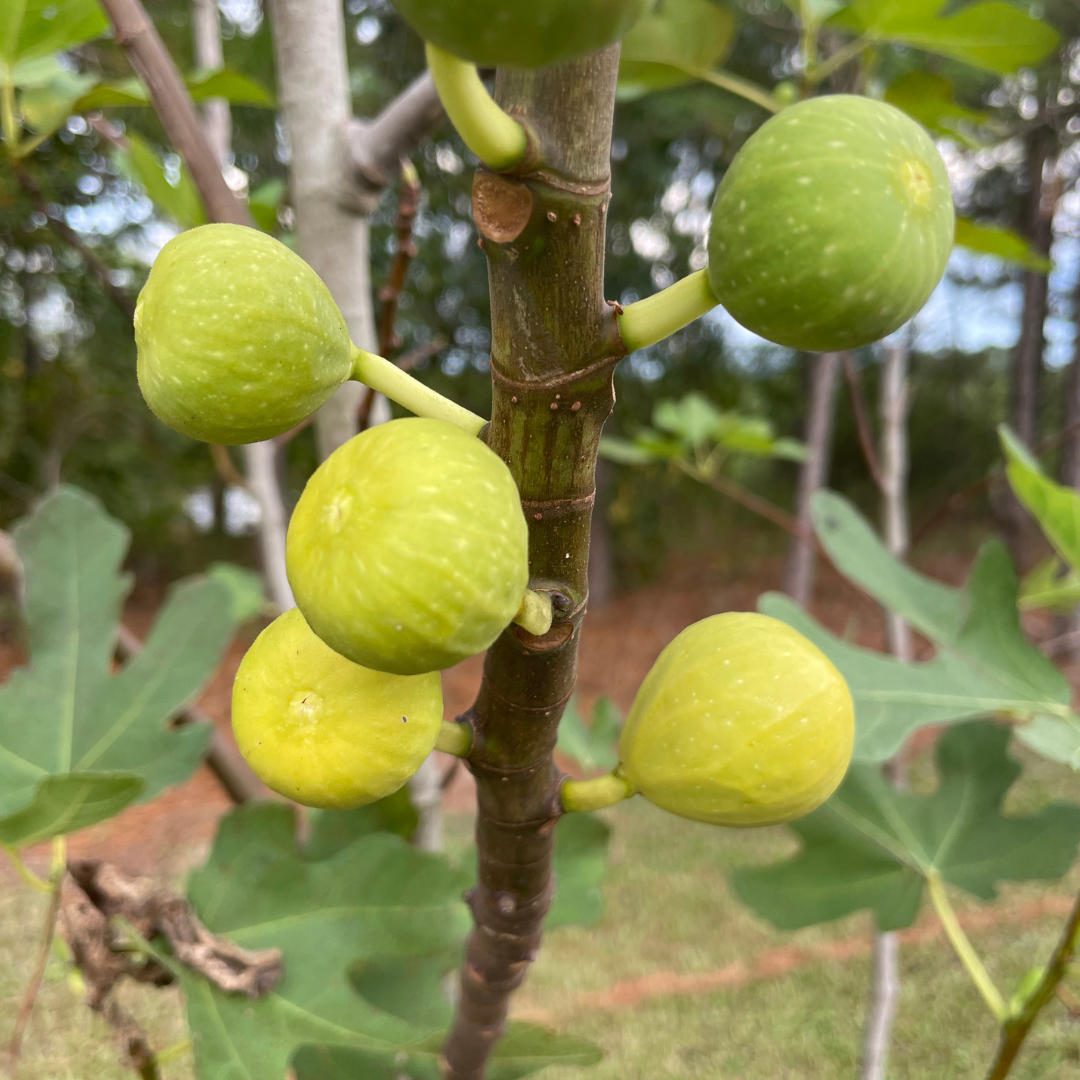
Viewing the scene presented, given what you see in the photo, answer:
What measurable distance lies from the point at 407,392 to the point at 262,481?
1.19 meters

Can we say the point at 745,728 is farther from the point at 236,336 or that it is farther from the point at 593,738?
the point at 593,738

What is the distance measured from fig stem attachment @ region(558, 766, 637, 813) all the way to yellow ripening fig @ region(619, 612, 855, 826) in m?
0.02

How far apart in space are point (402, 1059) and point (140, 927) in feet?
0.90

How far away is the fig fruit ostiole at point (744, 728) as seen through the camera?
41 cm

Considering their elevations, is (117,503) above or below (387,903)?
below

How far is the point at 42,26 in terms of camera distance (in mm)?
1002

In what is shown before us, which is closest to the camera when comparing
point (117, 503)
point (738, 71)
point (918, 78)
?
point (918, 78)

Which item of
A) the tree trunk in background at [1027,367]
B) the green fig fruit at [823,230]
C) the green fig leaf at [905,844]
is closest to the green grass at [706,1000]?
the green fig leaf at [905,844]

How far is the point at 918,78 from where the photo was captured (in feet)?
3.66

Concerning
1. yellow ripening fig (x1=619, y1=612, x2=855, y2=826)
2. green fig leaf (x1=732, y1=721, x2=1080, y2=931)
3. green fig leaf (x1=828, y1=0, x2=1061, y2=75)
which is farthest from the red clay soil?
yellow ripening fig (x1=619, y1=612, x2=855, y2=826)

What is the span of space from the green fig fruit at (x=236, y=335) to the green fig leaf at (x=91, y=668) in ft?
2.15

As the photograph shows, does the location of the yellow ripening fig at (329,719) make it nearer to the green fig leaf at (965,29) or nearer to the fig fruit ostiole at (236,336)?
the fig fruit ostiole at (236,336)

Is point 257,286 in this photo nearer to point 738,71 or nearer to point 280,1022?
point 280,1022

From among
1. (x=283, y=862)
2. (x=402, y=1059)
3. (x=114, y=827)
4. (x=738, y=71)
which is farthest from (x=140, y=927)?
(x=738, y=71)
